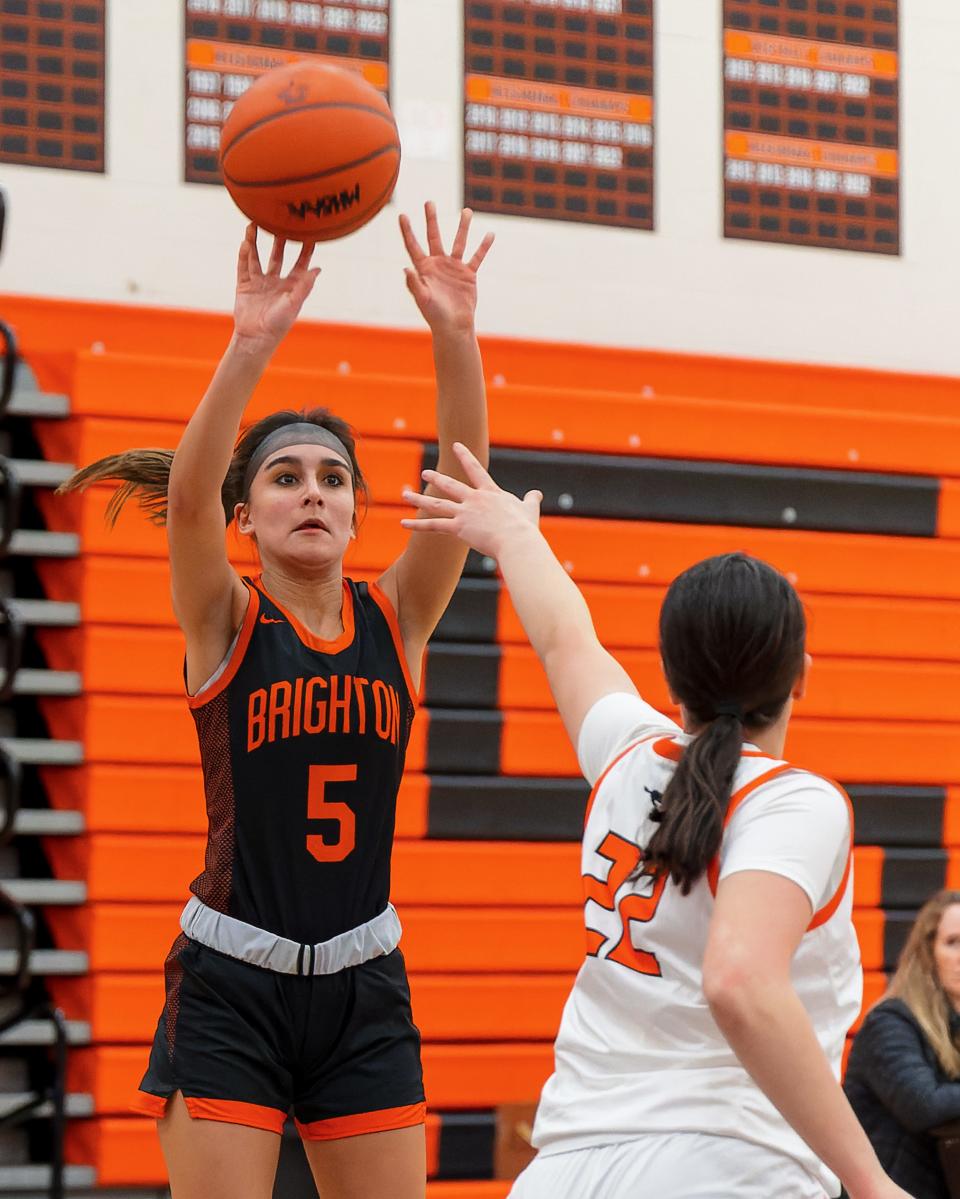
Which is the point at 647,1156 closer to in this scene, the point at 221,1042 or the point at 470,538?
the point at 470,538

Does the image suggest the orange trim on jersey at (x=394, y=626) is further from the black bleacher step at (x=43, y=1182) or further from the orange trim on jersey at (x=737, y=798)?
the black bleacher step at (x=43, y=1182)

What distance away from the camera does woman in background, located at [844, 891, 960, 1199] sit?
4.61 metres

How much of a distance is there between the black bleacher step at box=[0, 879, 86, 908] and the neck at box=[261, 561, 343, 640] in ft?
8.51

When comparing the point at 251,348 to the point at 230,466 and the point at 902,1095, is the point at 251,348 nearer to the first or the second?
the point at 230,466

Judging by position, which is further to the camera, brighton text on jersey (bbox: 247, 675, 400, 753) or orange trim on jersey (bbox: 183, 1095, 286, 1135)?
brighton text on jersey (bbox: 247, 675, 400, 753)

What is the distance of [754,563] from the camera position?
206cm

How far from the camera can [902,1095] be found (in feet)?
15.1

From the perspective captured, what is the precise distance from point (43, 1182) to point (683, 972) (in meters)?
3.99

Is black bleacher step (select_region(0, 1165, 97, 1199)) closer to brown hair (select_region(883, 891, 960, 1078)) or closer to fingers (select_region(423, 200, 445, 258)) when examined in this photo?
brown hair (select_region(883, 891, 960, 1078))

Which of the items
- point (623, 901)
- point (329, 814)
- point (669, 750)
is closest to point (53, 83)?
point (329, 814)

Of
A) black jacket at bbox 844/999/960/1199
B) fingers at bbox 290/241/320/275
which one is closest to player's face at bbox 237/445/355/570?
fingers at bbox 290/241/320/275

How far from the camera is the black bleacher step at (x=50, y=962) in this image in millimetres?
5438

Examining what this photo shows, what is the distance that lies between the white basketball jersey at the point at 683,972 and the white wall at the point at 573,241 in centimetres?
429

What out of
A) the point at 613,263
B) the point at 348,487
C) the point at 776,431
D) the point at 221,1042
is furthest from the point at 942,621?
the point at 221,1042
